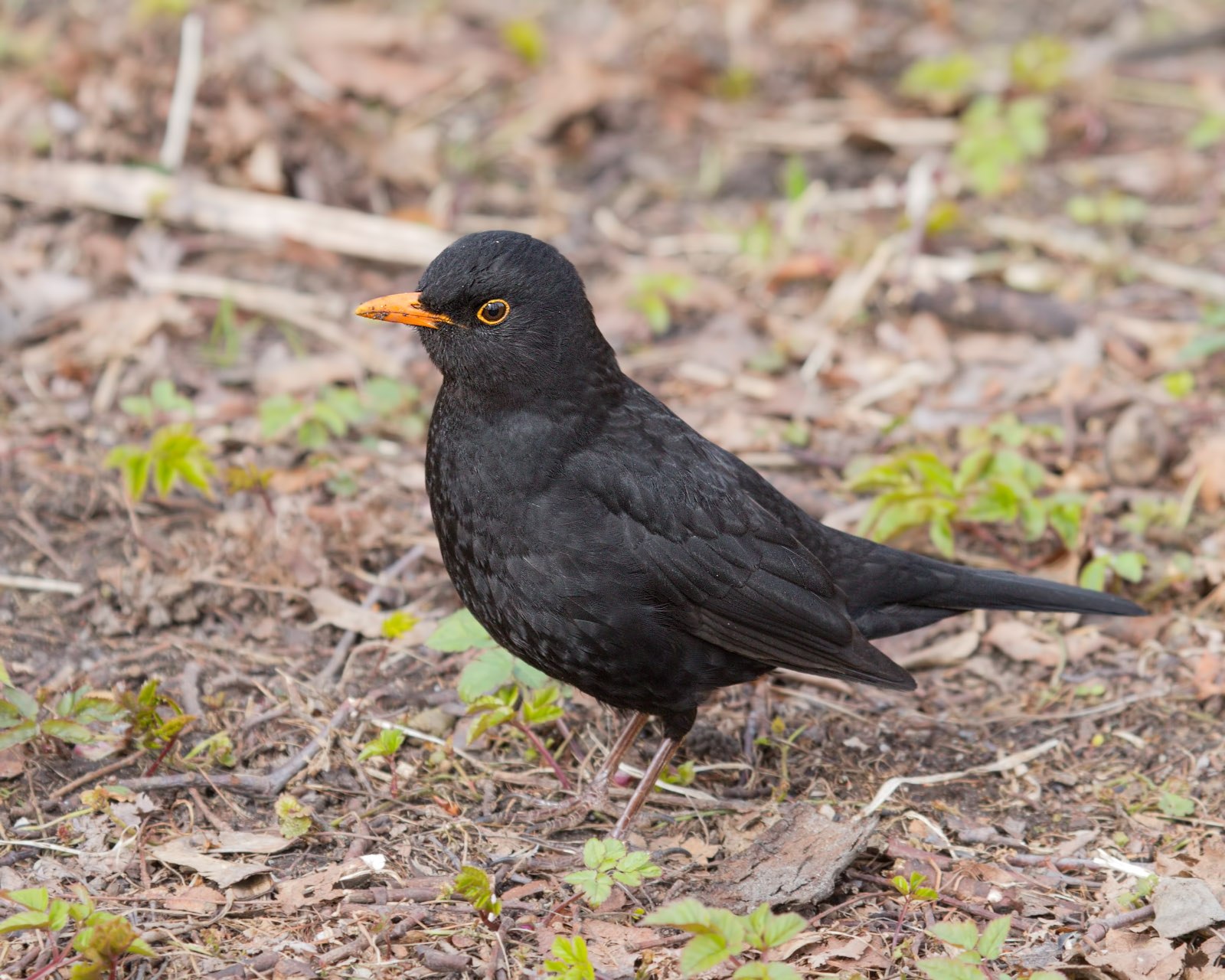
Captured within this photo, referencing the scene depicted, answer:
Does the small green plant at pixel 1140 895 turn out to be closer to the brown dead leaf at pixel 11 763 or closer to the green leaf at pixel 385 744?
the green leaf at pixel 385 744

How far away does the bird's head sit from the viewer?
4.35m

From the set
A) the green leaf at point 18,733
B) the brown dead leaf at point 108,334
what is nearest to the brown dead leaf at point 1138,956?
the green leaf at point 18,733

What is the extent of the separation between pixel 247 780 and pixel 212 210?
12.9ft

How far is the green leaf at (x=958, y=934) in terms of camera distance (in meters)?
3.49

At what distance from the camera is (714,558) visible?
4.43m

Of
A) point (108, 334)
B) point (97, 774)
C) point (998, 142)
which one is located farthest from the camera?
point (998, 142)

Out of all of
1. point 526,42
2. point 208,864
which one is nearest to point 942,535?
point 208,864

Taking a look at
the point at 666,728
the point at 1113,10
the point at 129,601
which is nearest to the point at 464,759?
the point at 666,728

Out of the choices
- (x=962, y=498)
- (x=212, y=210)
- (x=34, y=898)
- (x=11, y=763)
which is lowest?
(x=11, y=763)

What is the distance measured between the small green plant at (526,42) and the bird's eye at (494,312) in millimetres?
5165

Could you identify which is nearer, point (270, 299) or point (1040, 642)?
point (1040, 642)

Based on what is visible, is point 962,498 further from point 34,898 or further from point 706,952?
point 34,898

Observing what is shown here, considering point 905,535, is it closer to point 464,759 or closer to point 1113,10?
point 464,759

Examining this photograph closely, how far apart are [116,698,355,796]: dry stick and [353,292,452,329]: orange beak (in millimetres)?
1415
